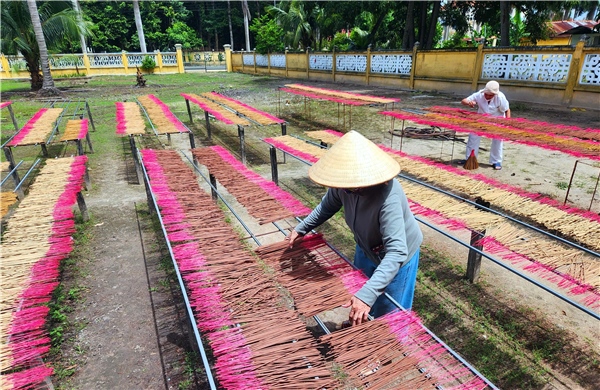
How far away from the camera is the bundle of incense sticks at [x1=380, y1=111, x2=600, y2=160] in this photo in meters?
4.76

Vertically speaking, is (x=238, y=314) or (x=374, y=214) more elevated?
(x=374, y=214)

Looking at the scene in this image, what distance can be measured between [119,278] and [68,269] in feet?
2.02

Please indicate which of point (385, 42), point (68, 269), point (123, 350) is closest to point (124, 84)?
point (385, 42)

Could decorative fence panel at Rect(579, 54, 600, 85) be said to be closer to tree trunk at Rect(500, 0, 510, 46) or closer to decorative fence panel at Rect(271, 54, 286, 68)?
tree trunk at Rect(500, 0, 510, 46)

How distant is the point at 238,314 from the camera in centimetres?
208

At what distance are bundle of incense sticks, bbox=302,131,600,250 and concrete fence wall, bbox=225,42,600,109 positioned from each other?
850 cm

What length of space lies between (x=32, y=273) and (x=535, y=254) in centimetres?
389

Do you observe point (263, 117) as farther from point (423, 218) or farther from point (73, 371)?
point (73, 371)

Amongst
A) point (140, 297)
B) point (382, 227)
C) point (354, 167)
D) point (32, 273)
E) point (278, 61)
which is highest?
point (278, 61)

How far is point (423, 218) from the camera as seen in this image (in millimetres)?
3521

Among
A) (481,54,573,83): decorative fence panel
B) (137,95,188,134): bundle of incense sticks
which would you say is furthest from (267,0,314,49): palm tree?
(137,95,188,134): bundle of incense sticks

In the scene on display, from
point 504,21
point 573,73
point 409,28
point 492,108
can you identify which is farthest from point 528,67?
point 409,28

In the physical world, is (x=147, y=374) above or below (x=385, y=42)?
below

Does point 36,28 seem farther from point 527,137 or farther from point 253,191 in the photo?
point 527,137
